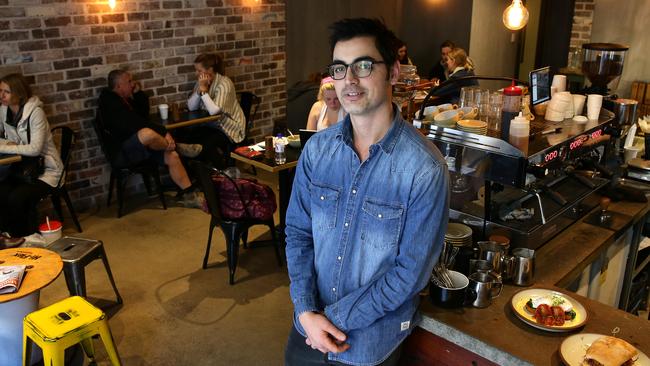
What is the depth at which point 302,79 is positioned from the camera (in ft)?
23.9

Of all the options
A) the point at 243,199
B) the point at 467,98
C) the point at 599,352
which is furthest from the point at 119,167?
the point at 599,352

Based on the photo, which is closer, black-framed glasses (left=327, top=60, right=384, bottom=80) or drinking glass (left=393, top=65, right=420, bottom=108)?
black-framed glasses (left=327, top=60, right=384, bottom=80)

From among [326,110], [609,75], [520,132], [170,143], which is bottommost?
[170,143]

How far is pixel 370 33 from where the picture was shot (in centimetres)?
171

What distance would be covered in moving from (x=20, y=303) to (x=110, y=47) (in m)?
3.06

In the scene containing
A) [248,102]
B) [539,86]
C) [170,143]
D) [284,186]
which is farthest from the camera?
[248,102]

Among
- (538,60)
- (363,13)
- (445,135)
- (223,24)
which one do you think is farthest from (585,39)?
(445,135)

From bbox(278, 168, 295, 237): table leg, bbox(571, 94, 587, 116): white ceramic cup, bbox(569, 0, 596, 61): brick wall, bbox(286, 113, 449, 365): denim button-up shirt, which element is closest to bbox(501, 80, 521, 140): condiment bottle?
bbox(571, 94, 587, 116): white ceramic cup

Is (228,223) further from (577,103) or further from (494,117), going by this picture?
(577,103)

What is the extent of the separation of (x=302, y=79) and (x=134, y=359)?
4.62 meters

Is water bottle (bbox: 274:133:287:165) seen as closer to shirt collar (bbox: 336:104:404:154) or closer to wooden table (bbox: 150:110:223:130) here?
wooden table (bbox: 150:110:223:130)

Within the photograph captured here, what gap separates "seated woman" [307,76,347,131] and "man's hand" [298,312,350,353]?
266 cm

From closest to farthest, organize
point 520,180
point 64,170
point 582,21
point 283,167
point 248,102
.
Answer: point 520,180, point 283,167, point 64,170, point 248,102, point 582,21

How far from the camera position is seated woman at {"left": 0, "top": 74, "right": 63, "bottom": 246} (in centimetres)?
457
